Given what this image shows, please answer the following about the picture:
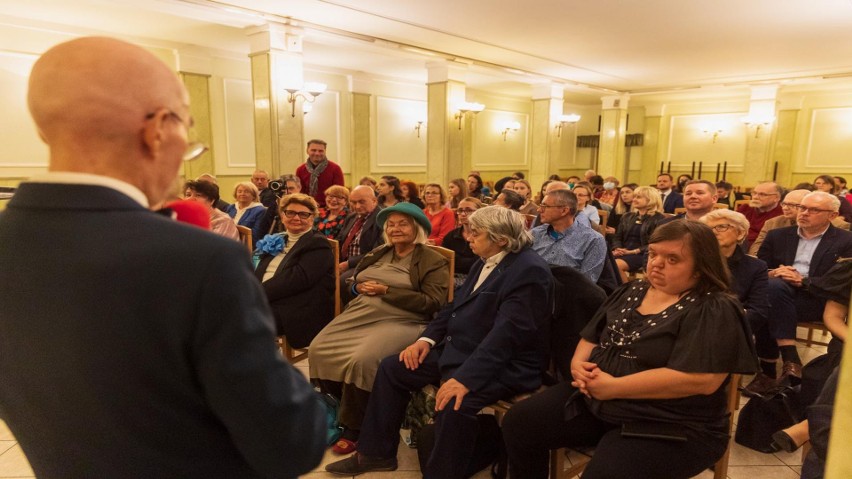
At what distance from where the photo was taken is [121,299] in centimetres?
57

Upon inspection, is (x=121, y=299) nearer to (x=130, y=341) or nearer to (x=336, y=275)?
(x=130, y=341)

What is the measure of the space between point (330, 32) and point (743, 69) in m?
8.01

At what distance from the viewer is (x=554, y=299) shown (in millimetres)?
2225

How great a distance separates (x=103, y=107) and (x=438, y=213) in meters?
4.21

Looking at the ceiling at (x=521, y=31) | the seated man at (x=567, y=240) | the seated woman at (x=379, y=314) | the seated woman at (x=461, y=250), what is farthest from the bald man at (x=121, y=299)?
the ceiling at (x=521, y=31)

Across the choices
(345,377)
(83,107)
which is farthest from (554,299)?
(83,107)

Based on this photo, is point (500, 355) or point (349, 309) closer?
point (500, 355)

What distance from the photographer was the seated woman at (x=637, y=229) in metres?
4.55

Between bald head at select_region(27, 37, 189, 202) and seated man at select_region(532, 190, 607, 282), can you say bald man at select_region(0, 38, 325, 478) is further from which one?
seated man at select_region(532, 190, 607, 282)

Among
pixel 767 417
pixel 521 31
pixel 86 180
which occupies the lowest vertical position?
pixel 767 417

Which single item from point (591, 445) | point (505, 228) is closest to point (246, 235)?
point (505, 228)

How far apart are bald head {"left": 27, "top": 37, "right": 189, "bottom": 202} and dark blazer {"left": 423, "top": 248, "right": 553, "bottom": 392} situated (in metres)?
1.69

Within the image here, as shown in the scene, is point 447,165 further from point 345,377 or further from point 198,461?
point 198,461

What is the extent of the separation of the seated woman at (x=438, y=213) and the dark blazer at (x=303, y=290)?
5.48ft
